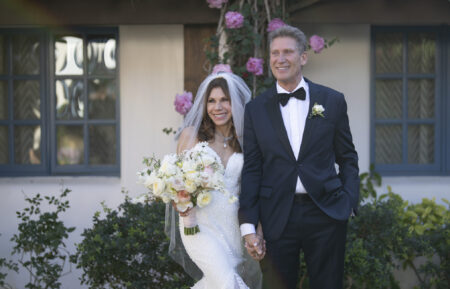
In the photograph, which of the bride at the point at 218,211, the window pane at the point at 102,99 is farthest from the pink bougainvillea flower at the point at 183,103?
the bride at the point at 218,211

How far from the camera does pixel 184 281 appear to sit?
427 centimetres

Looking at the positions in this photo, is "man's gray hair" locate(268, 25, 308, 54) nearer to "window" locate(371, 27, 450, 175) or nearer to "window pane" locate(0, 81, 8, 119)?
"window" locate(371, 27, 450, 175)

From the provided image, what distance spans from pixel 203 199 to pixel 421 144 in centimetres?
350

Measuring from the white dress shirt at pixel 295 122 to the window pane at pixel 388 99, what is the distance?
2900 millimetres

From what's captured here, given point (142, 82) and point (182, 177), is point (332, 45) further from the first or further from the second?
point (182, 177)

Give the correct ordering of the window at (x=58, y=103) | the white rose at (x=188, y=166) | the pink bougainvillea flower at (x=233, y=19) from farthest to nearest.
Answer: the window at (x=58, y=103) → the pink bougainvillea flower at (x=233, y=19) → the white rose at (x=188, y=166)

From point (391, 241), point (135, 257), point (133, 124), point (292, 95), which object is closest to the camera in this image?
point (292, 95)

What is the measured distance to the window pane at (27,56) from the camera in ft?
19.1

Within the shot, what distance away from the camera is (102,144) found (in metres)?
5.88

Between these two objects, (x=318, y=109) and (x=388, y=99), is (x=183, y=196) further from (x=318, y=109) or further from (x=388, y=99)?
(x=388, y=99)

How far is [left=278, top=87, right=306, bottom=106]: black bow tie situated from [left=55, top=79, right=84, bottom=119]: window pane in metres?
3.25

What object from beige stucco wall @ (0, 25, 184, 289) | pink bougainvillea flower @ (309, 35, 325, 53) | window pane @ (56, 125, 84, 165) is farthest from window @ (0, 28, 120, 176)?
pink bougainvillea flower @ (309, 35, 325, 53)

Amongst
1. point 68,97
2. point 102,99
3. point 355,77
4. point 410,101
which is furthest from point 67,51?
point 410,101

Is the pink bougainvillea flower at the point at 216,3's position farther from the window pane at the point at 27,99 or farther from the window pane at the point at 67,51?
the window pane at the point at 27,99
